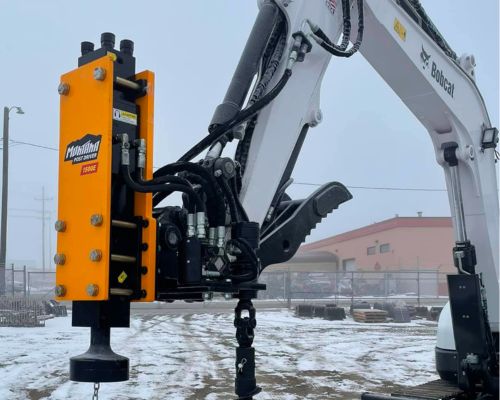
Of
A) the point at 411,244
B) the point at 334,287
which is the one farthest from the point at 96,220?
the point at 411,244

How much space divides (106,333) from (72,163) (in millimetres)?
822

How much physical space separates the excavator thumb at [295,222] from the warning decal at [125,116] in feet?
3.46

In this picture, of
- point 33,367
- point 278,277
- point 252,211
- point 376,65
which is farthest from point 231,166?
point 278,277

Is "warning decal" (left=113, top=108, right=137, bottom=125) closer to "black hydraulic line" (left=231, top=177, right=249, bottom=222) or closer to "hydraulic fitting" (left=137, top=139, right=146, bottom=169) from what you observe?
"hydraulic fitting" (left=137, top=139, right=146, bottom=169)

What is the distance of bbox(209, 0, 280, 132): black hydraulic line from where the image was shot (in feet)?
12.2

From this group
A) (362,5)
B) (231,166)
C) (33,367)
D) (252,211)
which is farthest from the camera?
(33,367)

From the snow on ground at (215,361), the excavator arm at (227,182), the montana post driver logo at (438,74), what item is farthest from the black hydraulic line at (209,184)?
the snow on ground at (215,361)

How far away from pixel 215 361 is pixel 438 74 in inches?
307

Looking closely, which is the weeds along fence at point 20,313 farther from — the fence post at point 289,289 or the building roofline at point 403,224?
the building roofline at point 403,224

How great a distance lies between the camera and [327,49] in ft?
12.8

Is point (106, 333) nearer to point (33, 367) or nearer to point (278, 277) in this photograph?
point (33, 367)

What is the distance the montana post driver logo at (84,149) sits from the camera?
2.93 metres

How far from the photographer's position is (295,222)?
374 cm

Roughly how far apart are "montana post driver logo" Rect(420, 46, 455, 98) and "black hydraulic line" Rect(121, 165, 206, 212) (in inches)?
107
